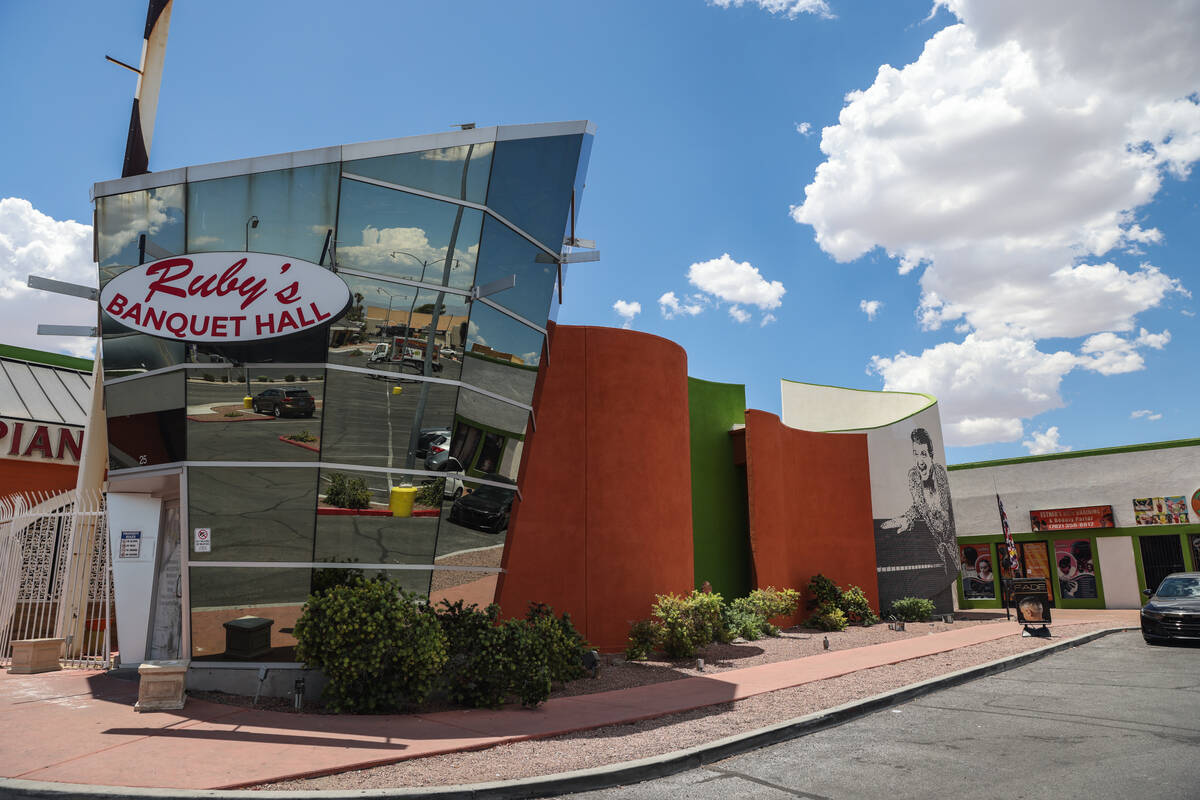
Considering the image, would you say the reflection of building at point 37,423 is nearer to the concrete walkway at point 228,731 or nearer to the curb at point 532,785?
the concrete walkway at point 228,731

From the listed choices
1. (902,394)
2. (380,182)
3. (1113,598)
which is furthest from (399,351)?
(1113,598)

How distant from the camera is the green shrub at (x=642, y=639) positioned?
1555 centimetres

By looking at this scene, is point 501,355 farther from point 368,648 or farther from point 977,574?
point 977,574

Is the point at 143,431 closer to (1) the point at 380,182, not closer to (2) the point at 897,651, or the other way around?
(1) the point at 380,182

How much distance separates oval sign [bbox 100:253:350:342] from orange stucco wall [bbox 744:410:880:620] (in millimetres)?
13852

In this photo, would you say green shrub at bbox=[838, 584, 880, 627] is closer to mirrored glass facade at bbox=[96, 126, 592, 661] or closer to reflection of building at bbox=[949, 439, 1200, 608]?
reflection of building at bbox=[949, 439, 1200, 608]

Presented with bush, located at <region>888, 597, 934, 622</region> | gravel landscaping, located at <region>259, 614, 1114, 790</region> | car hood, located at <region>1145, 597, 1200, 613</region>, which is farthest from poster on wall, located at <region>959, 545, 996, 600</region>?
car hood, located at <region>1145, 597, 1200, 613</region>

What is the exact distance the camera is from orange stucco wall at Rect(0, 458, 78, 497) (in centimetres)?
1891

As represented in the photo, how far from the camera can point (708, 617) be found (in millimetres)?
16344

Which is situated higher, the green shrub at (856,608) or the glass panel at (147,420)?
the glass panel at (147,420)

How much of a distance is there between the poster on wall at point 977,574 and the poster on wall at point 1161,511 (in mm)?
6039

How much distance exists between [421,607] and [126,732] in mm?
3632

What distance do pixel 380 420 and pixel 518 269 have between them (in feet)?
11.0

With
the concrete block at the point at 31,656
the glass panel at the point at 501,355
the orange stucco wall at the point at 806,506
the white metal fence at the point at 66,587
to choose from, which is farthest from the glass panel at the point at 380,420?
the orange stucco wall at the point at 806,506
